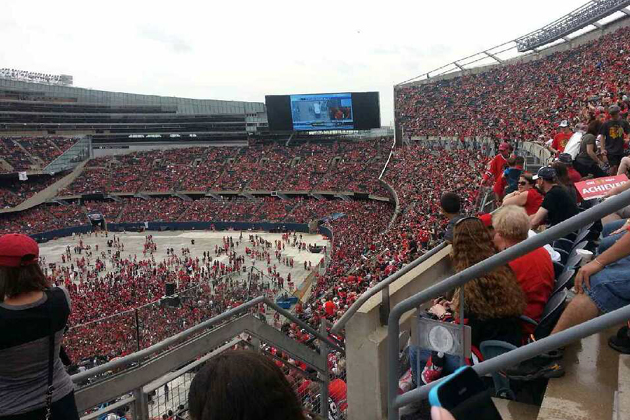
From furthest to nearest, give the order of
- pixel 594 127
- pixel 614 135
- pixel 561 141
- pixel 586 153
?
pixel 561 141, pixel 594 127, pixel 614 135, pixel 586 153

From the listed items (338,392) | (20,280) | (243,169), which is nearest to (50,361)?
(20,280)

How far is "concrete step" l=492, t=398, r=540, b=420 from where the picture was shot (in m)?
2.70

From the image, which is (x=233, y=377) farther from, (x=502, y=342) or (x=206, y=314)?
(x=206, y=314)

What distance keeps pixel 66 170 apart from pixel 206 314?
61062 mm

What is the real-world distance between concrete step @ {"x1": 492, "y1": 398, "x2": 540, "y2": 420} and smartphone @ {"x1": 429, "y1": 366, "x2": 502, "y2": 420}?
181 centimetres

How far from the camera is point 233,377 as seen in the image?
1.25m

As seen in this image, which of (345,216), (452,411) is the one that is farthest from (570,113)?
(452,411)

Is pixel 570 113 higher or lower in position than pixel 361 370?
higher

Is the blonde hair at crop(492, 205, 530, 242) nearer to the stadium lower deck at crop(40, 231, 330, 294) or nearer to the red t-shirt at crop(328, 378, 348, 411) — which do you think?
the red t-shirt at crop(328, 378, 348, 411)

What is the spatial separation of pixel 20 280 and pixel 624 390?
298 cm

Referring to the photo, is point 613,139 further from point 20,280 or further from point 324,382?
point 20,280

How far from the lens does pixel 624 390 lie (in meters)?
2.32

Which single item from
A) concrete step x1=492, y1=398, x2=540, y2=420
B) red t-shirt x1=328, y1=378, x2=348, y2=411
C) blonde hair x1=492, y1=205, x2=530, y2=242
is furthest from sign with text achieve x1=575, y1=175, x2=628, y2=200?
red t-shirt x1=328, y1=378, x2=348, y2=411

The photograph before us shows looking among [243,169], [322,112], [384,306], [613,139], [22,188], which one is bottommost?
[384,306]
